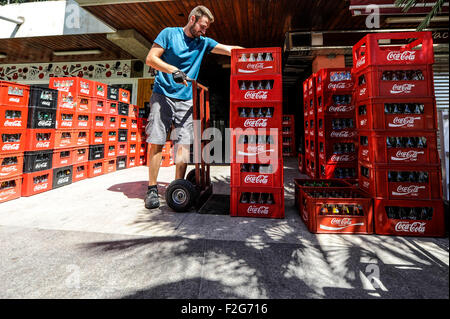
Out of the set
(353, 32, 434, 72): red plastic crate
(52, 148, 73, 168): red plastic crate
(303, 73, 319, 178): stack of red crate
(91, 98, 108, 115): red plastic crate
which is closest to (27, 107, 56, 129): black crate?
(52, 148, 73, 168): red plastic crate

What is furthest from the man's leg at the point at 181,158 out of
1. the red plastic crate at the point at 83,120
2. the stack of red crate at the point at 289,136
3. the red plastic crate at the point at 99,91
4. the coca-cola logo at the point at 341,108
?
the stack of red crate at the point at 289,136

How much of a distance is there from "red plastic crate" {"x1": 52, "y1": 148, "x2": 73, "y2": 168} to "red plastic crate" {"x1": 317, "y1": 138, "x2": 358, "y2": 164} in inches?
210

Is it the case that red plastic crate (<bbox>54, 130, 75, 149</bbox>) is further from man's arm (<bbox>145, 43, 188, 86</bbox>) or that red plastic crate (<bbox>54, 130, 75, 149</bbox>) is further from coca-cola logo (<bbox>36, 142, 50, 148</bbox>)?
man's arm (<bbox>145, 43, 188, 86</bbox>)

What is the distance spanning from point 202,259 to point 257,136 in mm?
1635

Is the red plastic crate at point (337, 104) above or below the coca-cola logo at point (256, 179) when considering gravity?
above

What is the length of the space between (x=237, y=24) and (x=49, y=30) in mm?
7181

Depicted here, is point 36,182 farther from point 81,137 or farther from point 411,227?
point 411,227

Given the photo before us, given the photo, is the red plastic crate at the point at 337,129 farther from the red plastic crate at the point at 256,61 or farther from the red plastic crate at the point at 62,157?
the red plastic crate at the point at 62,157

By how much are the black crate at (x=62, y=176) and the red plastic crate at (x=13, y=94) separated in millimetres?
1305

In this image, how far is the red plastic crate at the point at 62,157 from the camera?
420 centimetres

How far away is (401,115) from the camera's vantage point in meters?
2.24

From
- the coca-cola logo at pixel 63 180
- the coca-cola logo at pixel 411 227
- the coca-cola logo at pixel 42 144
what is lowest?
the coca-cola logo at pixel 411 227
